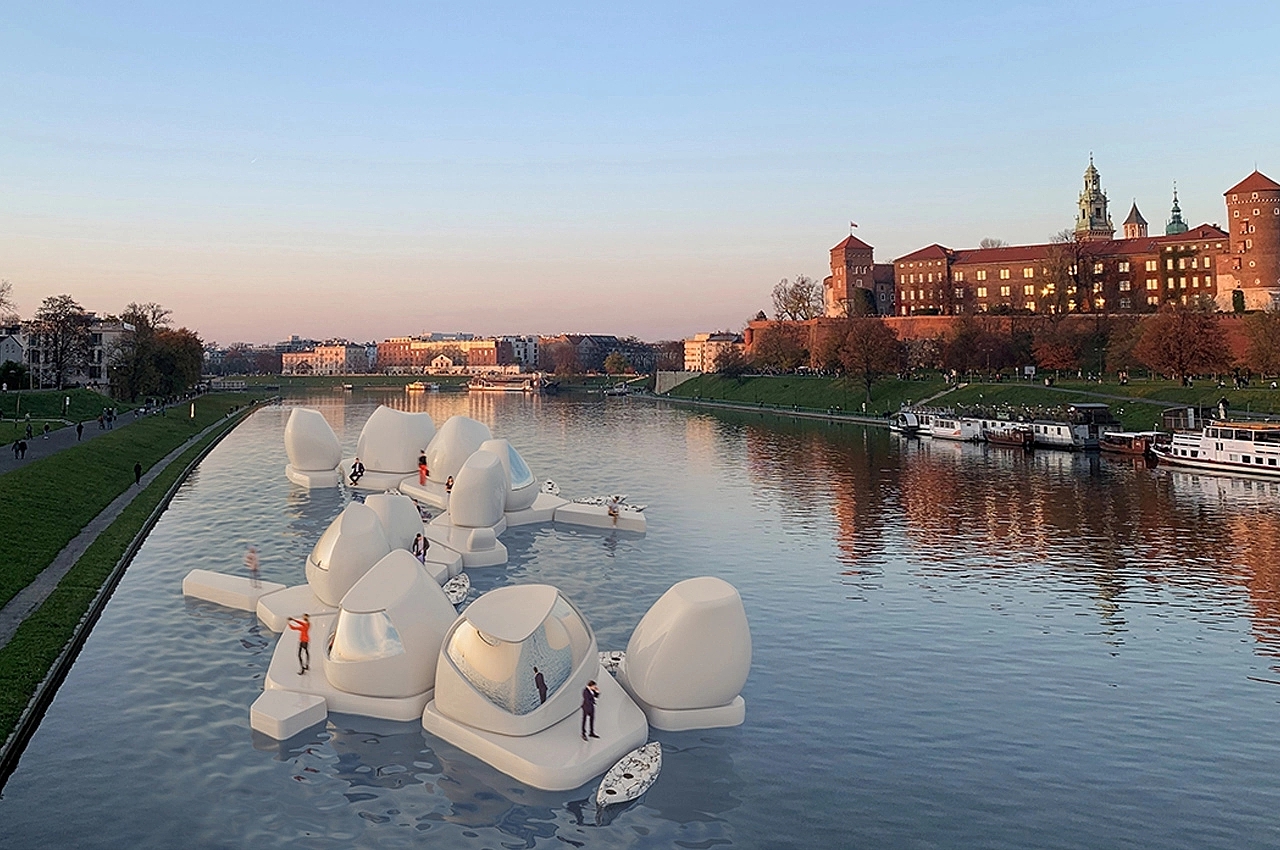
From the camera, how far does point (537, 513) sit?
3603cm

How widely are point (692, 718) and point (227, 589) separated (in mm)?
13982

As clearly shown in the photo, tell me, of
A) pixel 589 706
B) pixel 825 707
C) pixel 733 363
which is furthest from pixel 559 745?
pixel 733 363

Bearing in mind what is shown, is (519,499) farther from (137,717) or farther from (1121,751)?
(1121,751)

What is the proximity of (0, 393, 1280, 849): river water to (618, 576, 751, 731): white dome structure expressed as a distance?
0.45 metres

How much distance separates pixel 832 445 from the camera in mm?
67500

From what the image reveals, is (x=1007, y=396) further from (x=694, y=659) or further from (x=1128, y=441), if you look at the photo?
(x=694, y=659)

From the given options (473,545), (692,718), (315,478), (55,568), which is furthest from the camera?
(315,478)

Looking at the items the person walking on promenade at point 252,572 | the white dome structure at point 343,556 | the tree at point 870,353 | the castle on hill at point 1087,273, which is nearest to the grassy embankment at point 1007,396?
the tree at point 870,353

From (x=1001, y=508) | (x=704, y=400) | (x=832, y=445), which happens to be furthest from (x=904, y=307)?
(x=1001, y=508)

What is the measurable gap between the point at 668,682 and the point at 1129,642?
38.8 ft

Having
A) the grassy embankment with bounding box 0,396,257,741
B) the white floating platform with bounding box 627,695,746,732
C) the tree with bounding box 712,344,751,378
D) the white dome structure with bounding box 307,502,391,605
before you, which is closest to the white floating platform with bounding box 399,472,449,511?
the grassy embankment with bounding box 0,396,257,741

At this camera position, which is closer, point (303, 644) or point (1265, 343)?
point (303, 644)

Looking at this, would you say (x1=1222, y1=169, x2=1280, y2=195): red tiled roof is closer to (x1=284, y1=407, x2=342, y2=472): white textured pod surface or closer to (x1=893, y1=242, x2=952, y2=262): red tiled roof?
(x1=893, y1=242, x2=952, y2=262): red tiled roof

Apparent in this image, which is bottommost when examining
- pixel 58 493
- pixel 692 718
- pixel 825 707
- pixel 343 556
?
pixel 825 707
